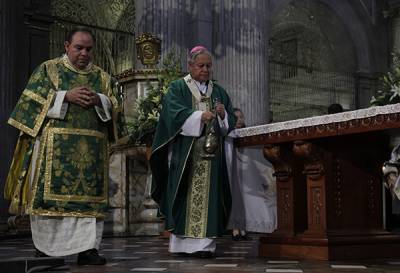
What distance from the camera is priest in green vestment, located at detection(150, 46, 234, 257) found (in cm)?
587

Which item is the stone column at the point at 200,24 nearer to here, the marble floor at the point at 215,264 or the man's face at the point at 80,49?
the marble floor at the point at 215,264

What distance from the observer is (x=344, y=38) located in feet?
64.6

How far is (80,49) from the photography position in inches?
207

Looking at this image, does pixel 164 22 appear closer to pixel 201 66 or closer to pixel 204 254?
pixel 201 66

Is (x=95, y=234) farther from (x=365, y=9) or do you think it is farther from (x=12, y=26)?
(x=365, y=9)

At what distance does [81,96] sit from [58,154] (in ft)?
1.42

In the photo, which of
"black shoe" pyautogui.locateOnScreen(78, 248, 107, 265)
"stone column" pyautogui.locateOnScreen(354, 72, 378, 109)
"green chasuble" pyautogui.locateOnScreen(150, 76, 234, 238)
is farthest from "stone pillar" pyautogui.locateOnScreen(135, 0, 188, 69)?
"stone column" pyautogui.locateOnScreen(354, 72, 378, 109)

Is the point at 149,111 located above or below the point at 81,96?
above

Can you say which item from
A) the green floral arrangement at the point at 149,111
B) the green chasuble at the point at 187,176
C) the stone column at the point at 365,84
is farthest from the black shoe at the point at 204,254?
the stone column at the point at 365,84

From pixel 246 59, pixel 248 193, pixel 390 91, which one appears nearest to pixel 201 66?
pixel 248 193

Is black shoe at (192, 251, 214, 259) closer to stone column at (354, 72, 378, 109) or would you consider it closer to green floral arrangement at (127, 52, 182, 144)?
green floral arrangement at (127, 52, 182, 144)

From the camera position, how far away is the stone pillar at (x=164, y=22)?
11188mm

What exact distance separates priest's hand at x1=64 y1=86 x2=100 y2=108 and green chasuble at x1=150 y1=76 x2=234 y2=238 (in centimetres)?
97

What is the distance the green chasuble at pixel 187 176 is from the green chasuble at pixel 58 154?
0.79 meters
